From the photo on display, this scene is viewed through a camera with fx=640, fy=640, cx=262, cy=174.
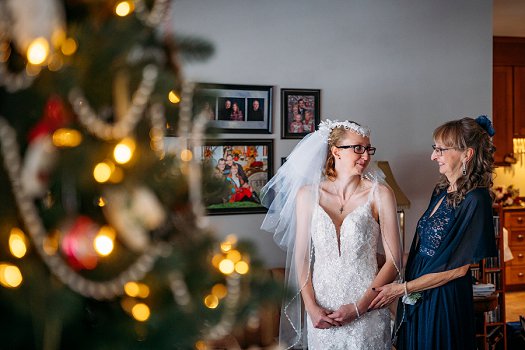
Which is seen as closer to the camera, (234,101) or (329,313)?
(329,313)

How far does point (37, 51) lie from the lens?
79 cm

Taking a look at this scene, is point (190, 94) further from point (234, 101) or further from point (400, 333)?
point (234, 101)

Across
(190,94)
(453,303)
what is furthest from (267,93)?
(190,94)

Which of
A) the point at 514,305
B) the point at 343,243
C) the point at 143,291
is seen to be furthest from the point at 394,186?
the point at 514,305

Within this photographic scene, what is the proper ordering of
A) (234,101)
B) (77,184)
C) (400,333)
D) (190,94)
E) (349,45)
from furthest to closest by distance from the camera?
(349,45)
(234,101)
(400,333)
(190,94)
(77,184)

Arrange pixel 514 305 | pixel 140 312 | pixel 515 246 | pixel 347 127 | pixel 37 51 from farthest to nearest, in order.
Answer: pixel 515 246 < pixel 514 305 < pixel 347 127 < pixel 140 312 < pixel 37 51

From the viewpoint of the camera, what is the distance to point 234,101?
4191 mm

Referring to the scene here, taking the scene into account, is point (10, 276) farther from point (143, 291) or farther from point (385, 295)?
point (385, 295)

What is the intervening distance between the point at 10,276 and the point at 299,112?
3648 mm

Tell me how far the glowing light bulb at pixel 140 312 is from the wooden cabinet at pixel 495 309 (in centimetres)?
433

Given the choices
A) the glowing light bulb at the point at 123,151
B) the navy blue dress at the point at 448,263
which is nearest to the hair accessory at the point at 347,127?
the navy blue dress at the point at 448,263

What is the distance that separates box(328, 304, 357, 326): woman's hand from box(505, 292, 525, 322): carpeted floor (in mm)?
4259

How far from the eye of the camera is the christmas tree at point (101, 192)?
31.1 inches

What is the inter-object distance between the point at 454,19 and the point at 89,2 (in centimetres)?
444
